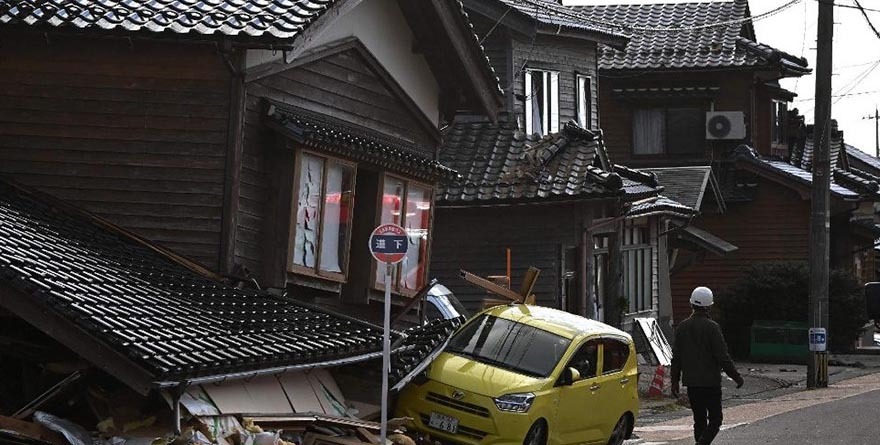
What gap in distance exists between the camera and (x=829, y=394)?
94.1ft

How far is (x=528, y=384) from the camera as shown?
1709cm

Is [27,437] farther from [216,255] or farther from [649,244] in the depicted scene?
[649,244]

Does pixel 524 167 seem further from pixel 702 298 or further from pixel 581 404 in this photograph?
pixel 702 298

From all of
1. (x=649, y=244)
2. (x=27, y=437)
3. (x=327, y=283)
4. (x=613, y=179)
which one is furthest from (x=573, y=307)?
(x=27, y=437)

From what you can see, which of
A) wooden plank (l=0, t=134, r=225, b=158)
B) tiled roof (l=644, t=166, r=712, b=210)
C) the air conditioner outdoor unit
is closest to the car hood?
wooden plank (l=0, t=134, r=225, b=158)

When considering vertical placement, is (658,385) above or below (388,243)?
below

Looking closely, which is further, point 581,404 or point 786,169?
point 786,169

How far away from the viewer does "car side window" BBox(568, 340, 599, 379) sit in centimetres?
1822

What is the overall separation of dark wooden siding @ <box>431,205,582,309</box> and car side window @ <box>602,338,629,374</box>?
9.40m

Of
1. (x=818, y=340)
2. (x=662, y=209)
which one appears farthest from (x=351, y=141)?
(x=662, y=209)

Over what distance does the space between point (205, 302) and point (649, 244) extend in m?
24.1

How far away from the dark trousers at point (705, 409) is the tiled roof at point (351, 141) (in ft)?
16.6

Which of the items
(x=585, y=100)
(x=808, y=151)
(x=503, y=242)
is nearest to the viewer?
(x=503, y=242)

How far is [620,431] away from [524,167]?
400 inches
